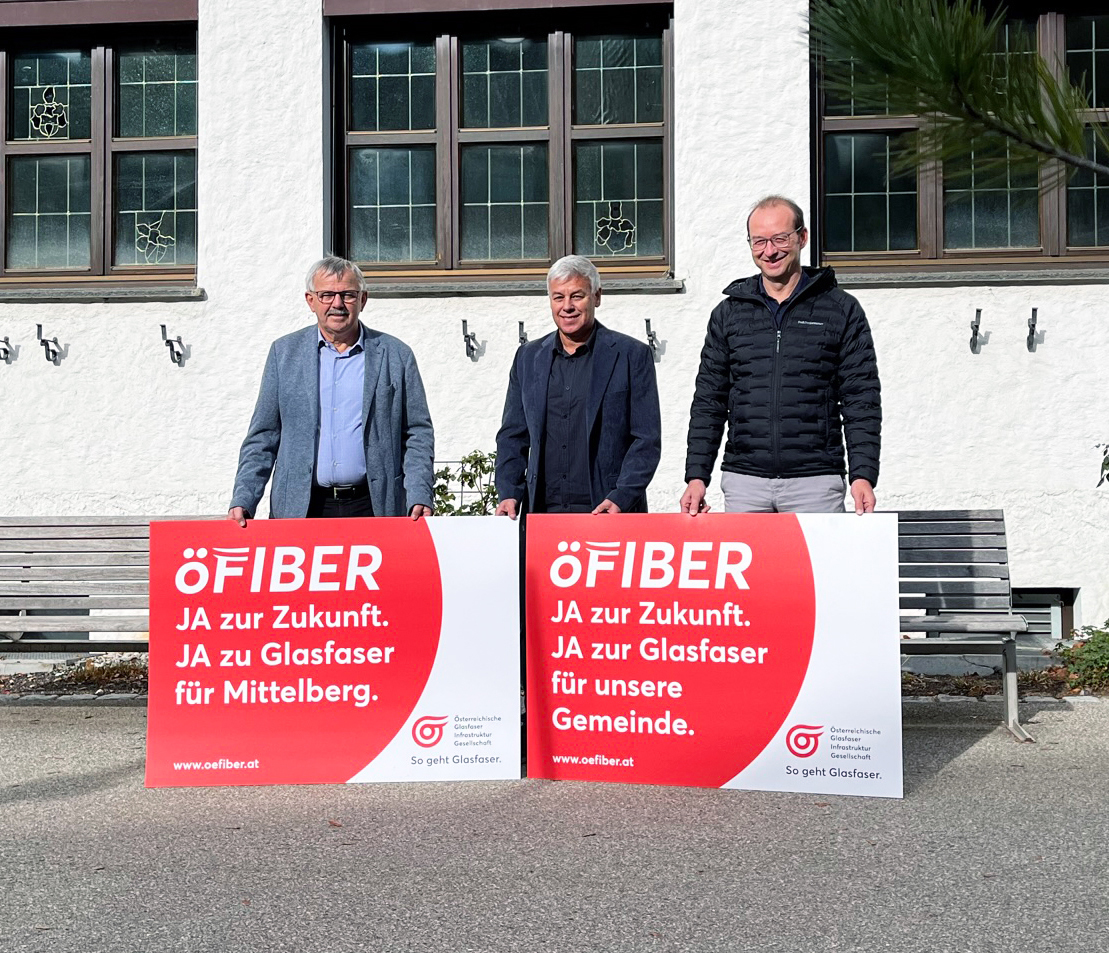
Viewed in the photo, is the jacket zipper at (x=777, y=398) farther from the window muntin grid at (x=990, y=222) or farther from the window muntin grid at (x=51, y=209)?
the window muntin grid at (x=51, y=209)

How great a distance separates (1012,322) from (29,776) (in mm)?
6391

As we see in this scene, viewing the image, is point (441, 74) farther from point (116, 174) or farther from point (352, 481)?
point (352, 481)

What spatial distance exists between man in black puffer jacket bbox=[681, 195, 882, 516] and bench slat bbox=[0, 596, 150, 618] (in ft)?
10.3

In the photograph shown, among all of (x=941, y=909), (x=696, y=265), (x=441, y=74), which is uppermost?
(x=441, y=74)

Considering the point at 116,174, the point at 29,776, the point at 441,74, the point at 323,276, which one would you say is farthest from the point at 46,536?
the point at 441,74

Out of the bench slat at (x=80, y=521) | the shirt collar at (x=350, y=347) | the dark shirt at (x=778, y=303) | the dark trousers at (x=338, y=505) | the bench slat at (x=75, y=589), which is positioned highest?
the dark shirt at (x=778, y=303)

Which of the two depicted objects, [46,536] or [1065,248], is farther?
[1065,248]

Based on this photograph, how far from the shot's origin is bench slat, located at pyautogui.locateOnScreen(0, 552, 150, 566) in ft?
23.1

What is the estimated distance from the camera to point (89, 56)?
990 cm

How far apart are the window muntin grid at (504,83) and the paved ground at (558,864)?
5470 millimetres

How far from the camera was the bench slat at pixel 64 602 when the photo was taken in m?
6.92

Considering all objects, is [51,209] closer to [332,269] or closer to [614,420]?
[332,269]

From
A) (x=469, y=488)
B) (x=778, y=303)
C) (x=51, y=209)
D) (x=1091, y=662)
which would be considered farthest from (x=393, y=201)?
(x=1091, y=662)

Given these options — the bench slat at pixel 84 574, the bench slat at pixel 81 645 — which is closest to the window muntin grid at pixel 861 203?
the bench slat at pixel 84 574
